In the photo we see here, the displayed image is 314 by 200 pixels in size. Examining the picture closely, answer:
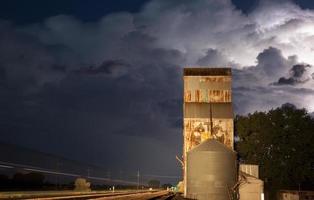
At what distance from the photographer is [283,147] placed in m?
66.4

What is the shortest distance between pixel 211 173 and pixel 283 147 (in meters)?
20.9

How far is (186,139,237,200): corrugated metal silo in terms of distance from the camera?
4919cm

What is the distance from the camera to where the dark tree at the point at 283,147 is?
6450cm

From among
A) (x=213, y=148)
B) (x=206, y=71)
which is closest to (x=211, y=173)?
(x=213, y=148)

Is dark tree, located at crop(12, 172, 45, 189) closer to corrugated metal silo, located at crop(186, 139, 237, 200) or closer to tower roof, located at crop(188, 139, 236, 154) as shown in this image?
corrugated metal silo, located at crop(186, 139, 237, 200)

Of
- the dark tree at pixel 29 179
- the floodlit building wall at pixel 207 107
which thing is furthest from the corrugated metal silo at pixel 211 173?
the dark tree at pixel 29 179

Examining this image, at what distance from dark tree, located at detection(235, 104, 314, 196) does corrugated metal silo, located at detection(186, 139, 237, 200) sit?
39.0 ft

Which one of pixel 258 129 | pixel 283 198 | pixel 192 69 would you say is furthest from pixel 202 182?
pixel 258 129

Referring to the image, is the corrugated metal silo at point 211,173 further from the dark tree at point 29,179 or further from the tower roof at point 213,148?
the dark tree at point 29,179

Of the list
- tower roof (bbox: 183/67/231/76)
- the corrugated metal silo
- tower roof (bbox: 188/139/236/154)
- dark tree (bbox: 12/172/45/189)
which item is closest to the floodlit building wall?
tower roof (bbox: 183/67/231/76)

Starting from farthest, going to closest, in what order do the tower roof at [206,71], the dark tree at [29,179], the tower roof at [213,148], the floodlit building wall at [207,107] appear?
the dark tree at [29,179]
the tower roof at [206,71]
the floodlit building wall at [207,107]
the tower roof at [213,148]

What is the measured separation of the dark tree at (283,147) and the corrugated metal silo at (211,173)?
39.0 ft

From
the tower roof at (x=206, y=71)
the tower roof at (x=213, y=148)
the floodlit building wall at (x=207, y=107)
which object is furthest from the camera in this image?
the tower roof at (x=206, y=71)

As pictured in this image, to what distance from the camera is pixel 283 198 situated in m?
52.1
